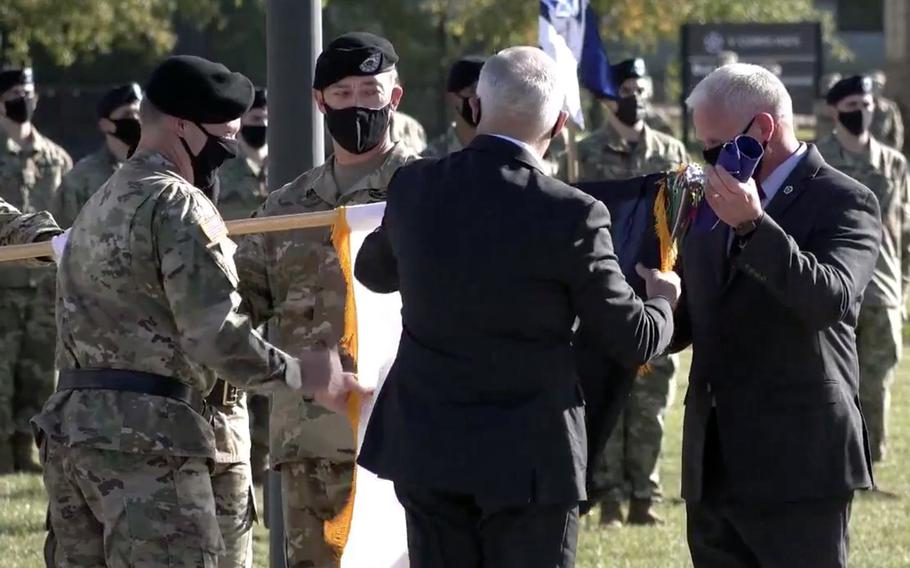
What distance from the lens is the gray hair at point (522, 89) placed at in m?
4.98

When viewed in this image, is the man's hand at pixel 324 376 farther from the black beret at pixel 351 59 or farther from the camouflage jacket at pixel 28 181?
the camouflage jacket at pixel 28 181

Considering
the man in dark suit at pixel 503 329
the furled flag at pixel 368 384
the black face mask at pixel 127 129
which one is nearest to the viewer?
the man in dark suit at pixel 503 329

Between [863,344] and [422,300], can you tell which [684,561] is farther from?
[422,300]

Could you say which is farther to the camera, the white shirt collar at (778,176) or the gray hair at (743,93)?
the white shirt collar at (778,176)

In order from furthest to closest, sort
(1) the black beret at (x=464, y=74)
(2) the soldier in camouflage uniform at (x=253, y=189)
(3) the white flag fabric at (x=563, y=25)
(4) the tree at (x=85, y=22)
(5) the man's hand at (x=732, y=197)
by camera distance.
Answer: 1. (4) the tree at (x=85, y=22)
2. (3) the white flag fabric at (x=563, y=25)
3. (2) the soldier in camouflage uniform at (x=253, y=189)
4. (1) the black beret at (x=464, y=74)
5. (5) the man's hand at (x=732, y=197)

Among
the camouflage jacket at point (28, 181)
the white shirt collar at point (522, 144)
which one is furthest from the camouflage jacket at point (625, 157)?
the white shirt collar at point (522, 144)

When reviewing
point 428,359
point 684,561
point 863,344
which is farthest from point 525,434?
point 863,344

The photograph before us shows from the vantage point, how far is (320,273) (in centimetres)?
644

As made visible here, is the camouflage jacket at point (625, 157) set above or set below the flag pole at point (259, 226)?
below

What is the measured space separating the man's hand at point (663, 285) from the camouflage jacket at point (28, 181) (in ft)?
24.2

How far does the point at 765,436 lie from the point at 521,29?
24833 mm

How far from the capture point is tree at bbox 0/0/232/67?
26.7m

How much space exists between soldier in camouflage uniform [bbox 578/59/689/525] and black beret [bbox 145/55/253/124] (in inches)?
187

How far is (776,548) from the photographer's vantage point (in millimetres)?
5488
